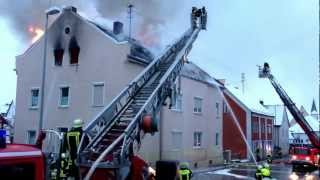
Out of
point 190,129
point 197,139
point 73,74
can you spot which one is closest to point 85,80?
point 73,74

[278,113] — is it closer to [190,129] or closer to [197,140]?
[197,140]

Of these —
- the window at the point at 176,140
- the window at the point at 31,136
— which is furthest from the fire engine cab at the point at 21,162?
the window at the point at 176,140

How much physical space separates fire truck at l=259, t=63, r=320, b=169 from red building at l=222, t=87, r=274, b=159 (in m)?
8.18

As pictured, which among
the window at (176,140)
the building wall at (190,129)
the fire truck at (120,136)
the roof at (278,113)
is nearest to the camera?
the fire truck at (120,136)

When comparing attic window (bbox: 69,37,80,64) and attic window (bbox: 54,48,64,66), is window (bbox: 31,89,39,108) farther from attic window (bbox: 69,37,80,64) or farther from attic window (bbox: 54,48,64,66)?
attic window (bbox: 69,37,80,64)

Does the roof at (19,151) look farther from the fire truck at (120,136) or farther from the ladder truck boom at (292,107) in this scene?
the ladder truck boom at (292,107)

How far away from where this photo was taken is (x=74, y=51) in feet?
77.1

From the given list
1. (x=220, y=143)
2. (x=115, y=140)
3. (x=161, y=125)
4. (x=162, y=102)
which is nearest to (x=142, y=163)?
(x=115, y=140)

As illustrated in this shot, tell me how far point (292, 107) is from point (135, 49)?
30.9 ft

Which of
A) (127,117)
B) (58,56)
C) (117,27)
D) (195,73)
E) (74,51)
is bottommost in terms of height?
(127,117)

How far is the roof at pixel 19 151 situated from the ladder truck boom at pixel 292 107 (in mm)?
21556

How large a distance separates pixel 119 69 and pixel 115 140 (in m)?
12.4

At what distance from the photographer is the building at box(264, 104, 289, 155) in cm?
4998

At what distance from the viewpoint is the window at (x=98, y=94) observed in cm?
2231
